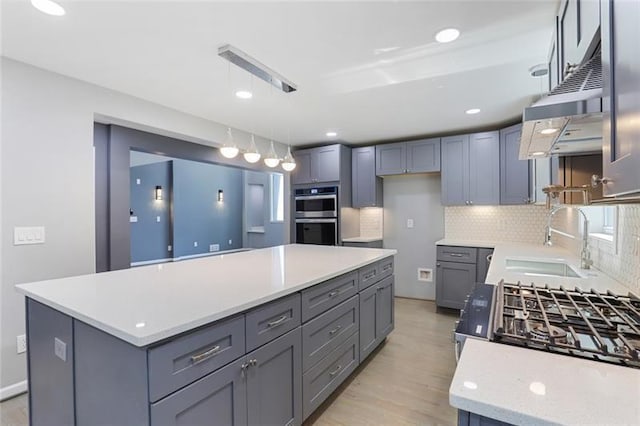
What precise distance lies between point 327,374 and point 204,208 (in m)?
7.42

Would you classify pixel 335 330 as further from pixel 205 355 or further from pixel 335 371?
pixel 205 355

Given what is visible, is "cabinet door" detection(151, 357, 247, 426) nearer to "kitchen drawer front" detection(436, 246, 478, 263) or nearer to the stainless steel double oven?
"kitchen drawer front" detection(436, 246, 478, 263)

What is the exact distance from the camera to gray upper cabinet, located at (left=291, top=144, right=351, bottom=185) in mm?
4766

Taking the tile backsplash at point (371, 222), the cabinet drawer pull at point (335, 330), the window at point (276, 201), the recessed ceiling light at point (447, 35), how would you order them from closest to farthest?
1. the recessed ceiling light at point (447, 35)
2. the cabinet drawer pull at point (335, 330)
3. the tile backsplash at point (371, 222)
4. the window at point (276, 201)

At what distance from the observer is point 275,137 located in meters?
4.59

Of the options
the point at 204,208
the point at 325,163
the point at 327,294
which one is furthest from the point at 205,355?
the point at 204,208

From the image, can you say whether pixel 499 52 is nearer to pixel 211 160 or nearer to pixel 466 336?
pixel 466 336

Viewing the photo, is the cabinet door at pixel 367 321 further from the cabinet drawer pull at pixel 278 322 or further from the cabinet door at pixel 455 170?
Result: the cabinet door at pixel 455 170

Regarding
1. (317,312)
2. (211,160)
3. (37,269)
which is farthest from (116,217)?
(317,312)

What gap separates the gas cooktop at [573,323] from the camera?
0.87 m

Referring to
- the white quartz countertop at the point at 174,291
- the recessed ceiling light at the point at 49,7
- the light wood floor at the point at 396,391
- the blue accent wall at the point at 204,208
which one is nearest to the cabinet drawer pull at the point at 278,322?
the white quartz countertop at the point at 174,291

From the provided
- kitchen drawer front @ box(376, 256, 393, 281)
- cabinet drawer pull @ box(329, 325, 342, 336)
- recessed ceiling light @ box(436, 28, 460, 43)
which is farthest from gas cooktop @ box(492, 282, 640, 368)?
recessed ceiling light @ box(436, 28, 460, 43)

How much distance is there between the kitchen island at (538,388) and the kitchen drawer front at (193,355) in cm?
89

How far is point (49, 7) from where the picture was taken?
170 cm
